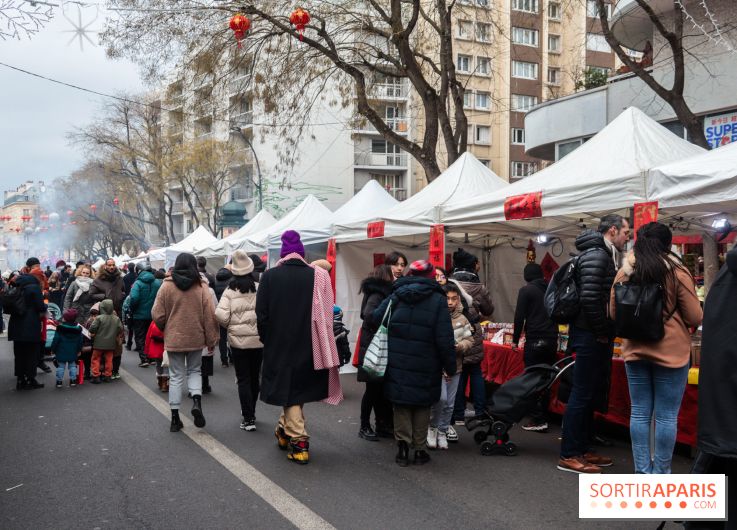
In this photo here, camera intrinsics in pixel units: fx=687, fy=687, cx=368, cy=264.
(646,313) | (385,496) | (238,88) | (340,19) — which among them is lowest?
(385,496)

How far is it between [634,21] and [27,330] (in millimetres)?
15315

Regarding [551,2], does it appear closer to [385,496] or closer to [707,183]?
[707,183]

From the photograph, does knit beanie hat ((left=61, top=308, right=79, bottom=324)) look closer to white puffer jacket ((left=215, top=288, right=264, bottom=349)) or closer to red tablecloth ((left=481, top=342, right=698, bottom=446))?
white puffer jacket ((left=215, top=288, right=264, bottom=349))

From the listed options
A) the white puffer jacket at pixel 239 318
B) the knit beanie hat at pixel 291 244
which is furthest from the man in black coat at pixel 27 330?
the knit beanie hat at pixel 291 244

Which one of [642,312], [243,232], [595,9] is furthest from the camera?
[243,232]

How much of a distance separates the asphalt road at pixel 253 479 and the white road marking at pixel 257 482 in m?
0.02

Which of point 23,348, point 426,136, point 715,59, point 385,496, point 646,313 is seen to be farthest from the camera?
point 426,136

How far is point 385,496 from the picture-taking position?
200 inches

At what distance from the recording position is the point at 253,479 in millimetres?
5465

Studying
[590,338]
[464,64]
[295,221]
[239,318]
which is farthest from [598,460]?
[464,64]

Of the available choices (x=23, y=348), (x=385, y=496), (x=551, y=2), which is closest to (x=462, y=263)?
(x=385, y=496)

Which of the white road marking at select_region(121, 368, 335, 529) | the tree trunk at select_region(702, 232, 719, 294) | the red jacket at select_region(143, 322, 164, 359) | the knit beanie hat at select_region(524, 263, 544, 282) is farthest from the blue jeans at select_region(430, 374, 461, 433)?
the tree trunk at select_region(702, 232, 719, 294)

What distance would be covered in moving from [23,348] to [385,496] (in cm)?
737

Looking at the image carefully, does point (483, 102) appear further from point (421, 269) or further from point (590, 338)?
point (590, 338)
